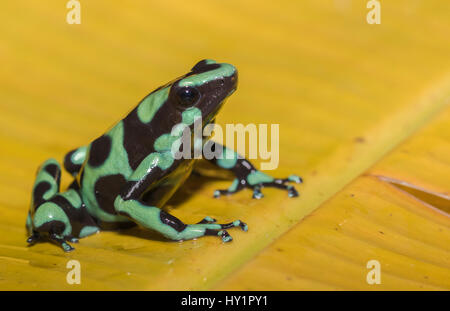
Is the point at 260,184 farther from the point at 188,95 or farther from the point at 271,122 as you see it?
the point at 188,95

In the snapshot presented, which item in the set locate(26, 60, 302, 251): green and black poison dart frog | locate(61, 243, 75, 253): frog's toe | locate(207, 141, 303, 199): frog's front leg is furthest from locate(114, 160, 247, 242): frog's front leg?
locate(207, 141, 303, 199): frog's front leg

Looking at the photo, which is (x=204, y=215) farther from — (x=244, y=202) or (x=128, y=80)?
(x=128, y=80)

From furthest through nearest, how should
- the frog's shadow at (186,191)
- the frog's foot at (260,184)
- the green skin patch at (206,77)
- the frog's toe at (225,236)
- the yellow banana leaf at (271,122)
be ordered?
the frog's foot at (260,184) → the frog's shadow at (186,191) → the green skin patch at (206,77) → the frog's toe at (225,236) → the yellow banana leaf at (271,122)

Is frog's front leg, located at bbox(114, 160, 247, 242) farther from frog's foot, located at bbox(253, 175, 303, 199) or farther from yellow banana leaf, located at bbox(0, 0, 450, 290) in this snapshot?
frog's foot, located at bbox(253, 175, 303, 199)

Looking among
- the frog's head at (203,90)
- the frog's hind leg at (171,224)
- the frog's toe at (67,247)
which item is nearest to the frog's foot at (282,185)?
the frog's hind leg at (171,224)

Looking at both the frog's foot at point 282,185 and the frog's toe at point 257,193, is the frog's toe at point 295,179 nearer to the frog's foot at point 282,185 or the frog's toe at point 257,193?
the frog's foot at point 282,185

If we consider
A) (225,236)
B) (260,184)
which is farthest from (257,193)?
(225,236)
